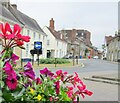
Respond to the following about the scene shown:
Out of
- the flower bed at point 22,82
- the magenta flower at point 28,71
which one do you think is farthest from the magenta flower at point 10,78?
the magenta flower at point 28,71

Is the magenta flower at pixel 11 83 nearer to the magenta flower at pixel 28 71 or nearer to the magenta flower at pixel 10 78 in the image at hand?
the magenta flower at pixel 10 78

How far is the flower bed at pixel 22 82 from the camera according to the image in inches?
71.9

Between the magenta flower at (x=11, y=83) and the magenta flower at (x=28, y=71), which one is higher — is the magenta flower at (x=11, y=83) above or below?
below

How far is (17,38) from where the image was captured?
1.98 meters

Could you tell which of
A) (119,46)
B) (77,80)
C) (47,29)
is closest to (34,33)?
(47,29)

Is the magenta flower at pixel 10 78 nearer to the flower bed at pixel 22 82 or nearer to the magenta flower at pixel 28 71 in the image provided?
the flower bed at pixel 22 82

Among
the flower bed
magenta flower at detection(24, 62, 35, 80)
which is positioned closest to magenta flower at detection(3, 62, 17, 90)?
the flower bed

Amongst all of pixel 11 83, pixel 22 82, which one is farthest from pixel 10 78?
pixel 22 82

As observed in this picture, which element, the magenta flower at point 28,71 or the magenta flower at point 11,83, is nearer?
the magenta flower at point 11,83

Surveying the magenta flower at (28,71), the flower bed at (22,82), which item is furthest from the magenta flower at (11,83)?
the magenta flower at (28,71)

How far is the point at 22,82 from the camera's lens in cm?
202

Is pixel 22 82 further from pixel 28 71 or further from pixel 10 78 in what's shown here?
pixel 10 78

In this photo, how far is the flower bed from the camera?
5.99ft

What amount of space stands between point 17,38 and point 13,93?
455 millimetres
